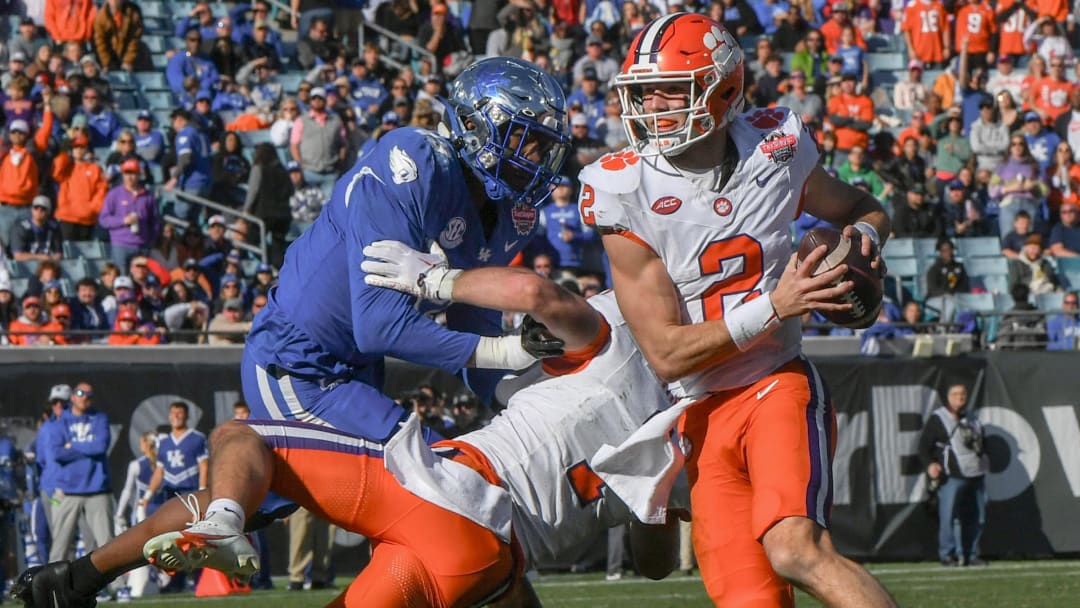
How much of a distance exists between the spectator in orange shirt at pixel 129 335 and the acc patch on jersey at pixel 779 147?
8.56m

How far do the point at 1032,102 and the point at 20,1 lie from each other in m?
10.7

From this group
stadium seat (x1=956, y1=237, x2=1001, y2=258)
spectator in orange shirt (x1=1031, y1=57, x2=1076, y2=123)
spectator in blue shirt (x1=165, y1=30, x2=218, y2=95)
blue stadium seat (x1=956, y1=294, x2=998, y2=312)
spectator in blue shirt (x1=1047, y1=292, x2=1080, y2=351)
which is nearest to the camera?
spectator in blue shirt (x1=1047, y1=292, x2=1080, y2=351)

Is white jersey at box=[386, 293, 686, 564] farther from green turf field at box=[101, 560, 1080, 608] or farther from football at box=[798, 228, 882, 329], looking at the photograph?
green turf field at box=[101, 560, 1080, 608]

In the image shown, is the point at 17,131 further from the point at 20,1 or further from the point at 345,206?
the point at 345,206

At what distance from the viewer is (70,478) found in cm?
1170

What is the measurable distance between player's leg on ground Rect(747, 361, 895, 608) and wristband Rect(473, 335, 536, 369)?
25.5 inches

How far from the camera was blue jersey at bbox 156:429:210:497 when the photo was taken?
11641 millimetres

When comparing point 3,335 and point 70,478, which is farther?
point 3,335

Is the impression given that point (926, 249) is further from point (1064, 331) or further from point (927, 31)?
point (927, 31)

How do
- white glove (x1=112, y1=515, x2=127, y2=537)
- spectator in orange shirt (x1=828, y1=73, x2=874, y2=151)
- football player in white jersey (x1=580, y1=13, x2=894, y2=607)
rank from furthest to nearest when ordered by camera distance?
spectator in orange shirt (x1=828, y1=73, x2=874, y2=151) < white glove (x1=112, y1=515, x2=127, y2=537) < football player in white jersey (x1=580, y1=13, x2=894, y2=607)

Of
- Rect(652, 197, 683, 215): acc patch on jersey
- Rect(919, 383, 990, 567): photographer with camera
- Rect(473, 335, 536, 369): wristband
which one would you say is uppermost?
Rect(652, 197, 683, 215): acc patch on jersey

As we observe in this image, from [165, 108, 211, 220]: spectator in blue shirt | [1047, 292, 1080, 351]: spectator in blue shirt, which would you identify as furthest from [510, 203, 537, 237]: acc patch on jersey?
[165, 108, 211, 220]: spectator in blue shirt

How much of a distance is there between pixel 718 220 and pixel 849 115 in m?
13.2

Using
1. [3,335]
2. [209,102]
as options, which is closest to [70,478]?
[3,335]
